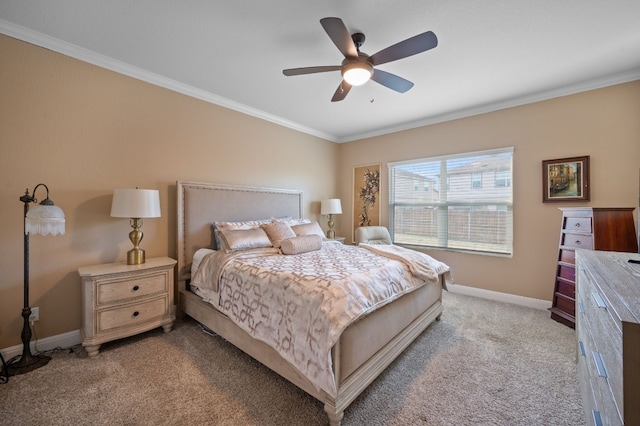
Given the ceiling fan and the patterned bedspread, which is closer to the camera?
the patterned bedspread

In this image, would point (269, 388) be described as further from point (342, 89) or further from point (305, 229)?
point (342, 89)

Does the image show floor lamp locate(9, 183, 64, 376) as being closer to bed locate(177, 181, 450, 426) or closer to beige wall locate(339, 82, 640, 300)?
bed locate(177, 181, 450, 426)

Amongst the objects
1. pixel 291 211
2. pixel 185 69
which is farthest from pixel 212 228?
pixel 185 69

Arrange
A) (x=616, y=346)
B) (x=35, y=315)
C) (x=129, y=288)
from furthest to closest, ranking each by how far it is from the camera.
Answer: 1. (x=129, y=288)
2. (x=35, y=315)
3. (x=616, y=346)

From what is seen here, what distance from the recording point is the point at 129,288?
2.28m

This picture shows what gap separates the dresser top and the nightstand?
9.82 ft

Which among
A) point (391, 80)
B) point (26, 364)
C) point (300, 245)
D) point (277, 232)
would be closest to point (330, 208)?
point (277, 232)

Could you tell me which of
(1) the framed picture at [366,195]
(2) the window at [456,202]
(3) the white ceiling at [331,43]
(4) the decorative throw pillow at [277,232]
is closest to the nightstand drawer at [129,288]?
(4) the decorative throw pillow at [277,232]

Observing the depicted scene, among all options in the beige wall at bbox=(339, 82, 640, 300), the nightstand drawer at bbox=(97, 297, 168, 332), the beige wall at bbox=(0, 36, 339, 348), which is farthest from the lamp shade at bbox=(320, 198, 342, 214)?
the nightstand drawer at bbox=(97, 297, 168, 332)

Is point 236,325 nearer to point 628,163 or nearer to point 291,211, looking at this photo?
point 291,211

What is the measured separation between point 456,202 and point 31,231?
4663 millimetres

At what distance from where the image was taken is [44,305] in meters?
2.21

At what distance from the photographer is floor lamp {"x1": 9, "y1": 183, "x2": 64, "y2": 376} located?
1875 millimetres

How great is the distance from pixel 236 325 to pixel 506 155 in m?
3.86
